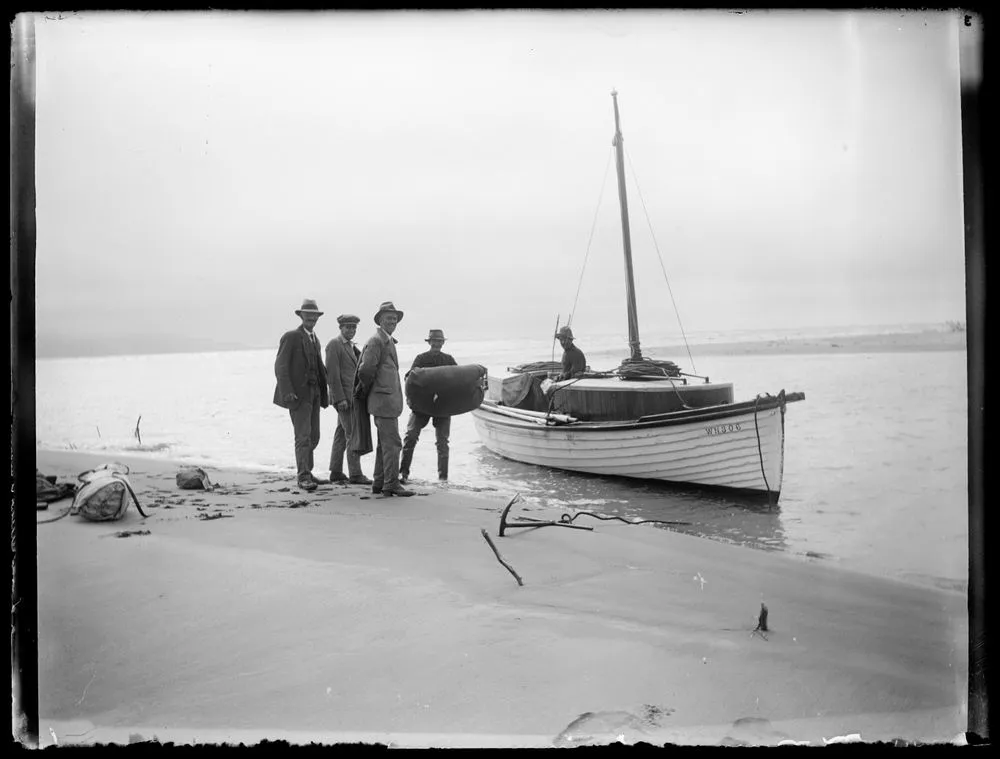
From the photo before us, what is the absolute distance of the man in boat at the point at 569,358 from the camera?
10.3 metres

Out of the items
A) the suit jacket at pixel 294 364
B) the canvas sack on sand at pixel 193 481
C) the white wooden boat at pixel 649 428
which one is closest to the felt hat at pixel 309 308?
the suit jacket at pixel 294 364

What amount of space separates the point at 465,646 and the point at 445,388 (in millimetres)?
4879

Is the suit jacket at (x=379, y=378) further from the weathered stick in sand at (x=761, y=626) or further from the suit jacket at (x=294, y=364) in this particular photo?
the weathered stick in sand at (x=761, y=626)

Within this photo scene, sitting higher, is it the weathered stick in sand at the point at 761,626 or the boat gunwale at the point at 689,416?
the boat gunwale at the point at 689,416

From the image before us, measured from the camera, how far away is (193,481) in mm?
6652

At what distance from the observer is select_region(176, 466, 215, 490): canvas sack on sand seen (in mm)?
6629

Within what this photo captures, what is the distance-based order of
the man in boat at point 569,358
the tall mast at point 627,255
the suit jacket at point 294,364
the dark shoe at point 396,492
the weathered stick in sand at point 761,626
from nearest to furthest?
1. the weathered stick in sand at point 761,626
2. the dark shoe at point 396,492
3. the suit jacket at point 294,364
4. the man in boat at point 569,358
5. the tall mast at point 627,255

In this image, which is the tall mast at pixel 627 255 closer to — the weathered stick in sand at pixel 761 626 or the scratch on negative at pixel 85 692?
the weathered stick in sand at pixel 761 626

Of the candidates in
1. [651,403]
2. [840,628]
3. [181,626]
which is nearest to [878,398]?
[651,403]

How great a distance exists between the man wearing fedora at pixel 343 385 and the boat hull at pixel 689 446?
384cm

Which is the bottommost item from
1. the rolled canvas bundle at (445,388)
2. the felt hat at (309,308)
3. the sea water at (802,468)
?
the sea water at (802,468)

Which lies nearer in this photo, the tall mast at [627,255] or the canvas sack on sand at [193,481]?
the canvas sack on sand at [193,481]

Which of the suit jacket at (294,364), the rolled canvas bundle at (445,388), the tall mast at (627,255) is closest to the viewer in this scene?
the suit jacket at (294,364)

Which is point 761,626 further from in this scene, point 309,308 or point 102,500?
point 309,308
